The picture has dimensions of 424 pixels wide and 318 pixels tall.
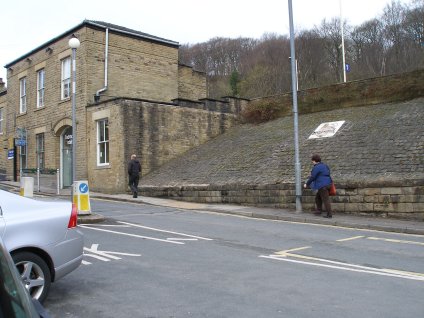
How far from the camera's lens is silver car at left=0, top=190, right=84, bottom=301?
184 inches

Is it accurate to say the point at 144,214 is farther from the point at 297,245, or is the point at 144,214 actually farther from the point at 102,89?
the point at 102,89

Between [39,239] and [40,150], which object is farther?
[40,150]

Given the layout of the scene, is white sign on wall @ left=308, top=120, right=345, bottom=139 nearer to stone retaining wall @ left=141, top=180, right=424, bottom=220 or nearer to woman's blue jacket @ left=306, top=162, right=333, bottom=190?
stone retaining wall @ left=141, top=180, right=424, bottom=220

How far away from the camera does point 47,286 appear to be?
492 centimetres

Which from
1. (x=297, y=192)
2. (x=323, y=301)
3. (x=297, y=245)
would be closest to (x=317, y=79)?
(x=297, y=192)

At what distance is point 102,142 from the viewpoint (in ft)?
70.8

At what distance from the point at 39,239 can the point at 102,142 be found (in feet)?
56.3

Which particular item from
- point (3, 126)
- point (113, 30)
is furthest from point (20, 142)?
point (113, 30)

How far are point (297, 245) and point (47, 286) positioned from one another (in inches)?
207

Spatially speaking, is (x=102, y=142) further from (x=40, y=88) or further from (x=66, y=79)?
(x=40, y=88)

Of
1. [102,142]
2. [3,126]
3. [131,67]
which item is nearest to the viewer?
[102,142]

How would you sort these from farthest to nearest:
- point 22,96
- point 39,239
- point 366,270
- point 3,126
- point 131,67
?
1. point 3,126
2. point 22,96
3. point 131,67
4. point 366,270
5. point 39,239

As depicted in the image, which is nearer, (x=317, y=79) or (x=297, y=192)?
(x=297, y=192)

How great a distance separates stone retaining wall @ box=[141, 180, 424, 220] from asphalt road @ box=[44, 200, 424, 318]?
2.20 metres
